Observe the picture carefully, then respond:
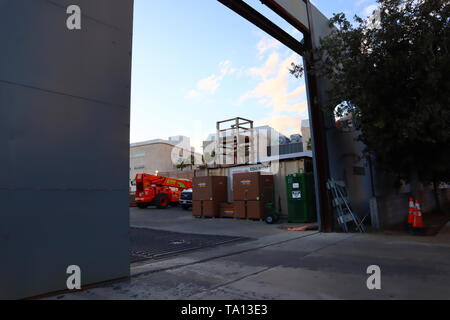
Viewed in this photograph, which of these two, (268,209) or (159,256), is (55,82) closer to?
(159,256)

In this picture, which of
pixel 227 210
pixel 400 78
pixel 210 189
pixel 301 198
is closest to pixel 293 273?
pixel 400 78

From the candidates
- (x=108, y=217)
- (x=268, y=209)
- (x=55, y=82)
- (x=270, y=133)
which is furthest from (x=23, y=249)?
(x=270, y=133)

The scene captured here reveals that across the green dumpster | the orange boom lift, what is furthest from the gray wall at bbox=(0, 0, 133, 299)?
the orange boom lift

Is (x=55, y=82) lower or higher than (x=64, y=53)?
lower

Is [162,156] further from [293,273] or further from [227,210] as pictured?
[293,273]

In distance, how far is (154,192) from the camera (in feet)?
72.9

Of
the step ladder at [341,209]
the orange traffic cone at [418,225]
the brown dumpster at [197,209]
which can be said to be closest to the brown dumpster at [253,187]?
the brown dumpster at [197,209]

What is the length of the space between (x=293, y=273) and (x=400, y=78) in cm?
677

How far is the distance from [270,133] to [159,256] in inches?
1594

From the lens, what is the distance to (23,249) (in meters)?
3.61

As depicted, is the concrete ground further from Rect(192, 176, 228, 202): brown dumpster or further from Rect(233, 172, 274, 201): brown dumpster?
Rect(192, 176, 228, 202): brown dumpster

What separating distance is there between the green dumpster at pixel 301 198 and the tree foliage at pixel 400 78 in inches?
135

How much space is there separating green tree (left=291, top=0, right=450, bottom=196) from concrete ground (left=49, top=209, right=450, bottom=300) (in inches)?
122

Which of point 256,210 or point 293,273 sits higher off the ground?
point 256,210
